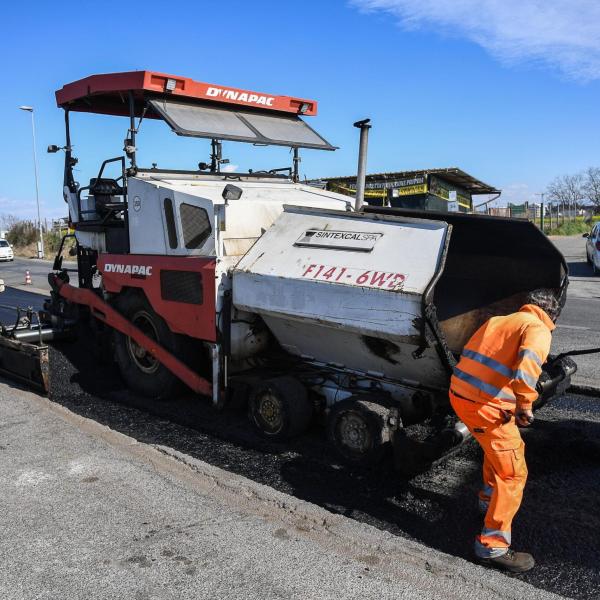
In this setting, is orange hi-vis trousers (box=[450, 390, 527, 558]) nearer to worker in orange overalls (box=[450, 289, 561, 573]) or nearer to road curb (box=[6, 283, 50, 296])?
worker in orange overalls (box=[450, 289, 561, 573])

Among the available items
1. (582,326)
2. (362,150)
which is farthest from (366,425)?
(582,326)

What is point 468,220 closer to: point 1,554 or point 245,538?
point 245,538

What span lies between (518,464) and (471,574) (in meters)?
0.58

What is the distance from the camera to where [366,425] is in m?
4.21

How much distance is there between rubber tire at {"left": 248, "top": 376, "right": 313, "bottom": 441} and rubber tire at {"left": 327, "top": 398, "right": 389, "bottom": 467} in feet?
1.07

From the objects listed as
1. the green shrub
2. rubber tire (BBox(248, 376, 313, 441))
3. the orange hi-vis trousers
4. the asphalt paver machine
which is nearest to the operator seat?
the asphalt paver machine

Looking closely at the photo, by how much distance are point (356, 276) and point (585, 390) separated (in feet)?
10.2

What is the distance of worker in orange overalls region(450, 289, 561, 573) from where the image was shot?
10.2 ft

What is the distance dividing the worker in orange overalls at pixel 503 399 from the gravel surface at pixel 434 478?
0.22 meters

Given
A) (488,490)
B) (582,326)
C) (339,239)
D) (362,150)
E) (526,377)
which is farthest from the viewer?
(582,326)

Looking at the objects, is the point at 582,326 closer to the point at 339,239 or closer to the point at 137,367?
the point at 339,239

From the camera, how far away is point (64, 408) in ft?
18.7

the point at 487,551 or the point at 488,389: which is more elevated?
the point at 488,389

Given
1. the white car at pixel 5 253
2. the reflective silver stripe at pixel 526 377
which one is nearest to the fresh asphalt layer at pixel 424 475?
the reflective silver stripe at pixel 526 377
